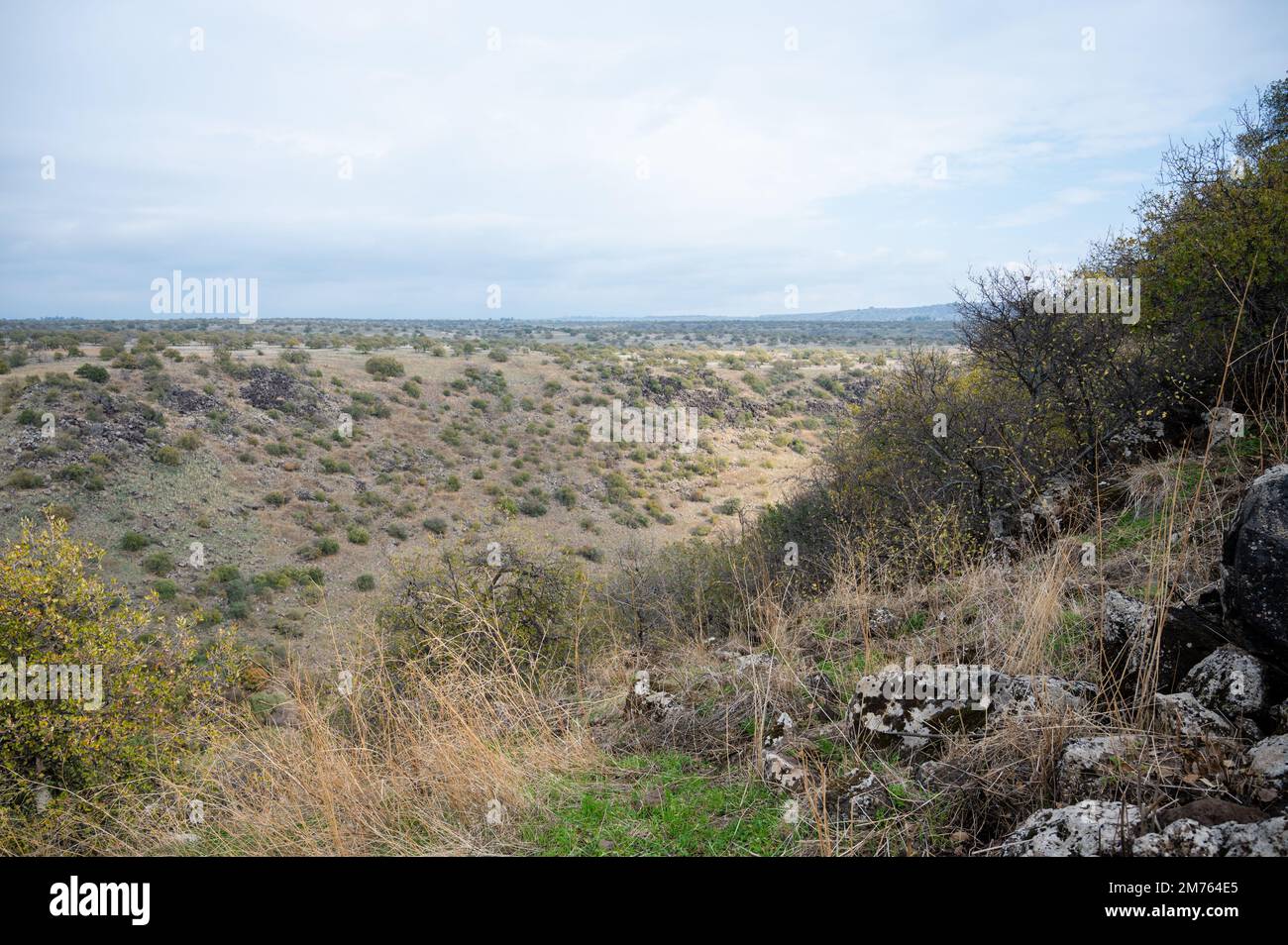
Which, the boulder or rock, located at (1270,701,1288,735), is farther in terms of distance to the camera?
the boulder

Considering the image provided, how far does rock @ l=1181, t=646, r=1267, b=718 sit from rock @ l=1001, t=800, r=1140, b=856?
0.80 metres

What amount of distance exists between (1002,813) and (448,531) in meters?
22.9

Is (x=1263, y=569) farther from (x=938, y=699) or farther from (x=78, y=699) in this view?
(x=78, y=699)

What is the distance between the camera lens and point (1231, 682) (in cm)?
276

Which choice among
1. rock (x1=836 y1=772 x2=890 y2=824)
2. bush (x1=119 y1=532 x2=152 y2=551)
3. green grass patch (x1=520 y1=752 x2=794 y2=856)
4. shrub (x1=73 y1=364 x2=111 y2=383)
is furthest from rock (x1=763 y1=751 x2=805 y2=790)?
shrub (x1=73 y1=364 x2=111 y2=383)

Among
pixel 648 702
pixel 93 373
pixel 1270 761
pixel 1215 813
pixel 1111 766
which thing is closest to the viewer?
pixel 1215 813

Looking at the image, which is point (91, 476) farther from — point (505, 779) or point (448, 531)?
point (505, 779)

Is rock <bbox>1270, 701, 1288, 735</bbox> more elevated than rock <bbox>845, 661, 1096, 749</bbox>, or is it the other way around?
rock <bbox>1270, 701, 1288, 735</bbox>

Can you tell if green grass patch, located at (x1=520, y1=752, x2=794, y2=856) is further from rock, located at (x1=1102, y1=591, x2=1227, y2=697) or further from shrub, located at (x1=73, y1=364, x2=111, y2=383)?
shrub, located at (x1=73, y1=364, x2=111, y2=383)

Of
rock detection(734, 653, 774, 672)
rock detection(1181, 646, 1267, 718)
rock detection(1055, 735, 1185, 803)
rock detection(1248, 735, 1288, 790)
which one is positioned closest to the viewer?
rock detection(1248, 735, 1288, 790)

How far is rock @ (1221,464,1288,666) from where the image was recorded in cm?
260

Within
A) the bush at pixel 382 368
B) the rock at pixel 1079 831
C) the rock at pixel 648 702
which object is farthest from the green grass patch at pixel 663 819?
the bush at pixel 382 368

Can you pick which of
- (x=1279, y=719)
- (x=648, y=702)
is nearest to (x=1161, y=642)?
(x=1279, y=719)

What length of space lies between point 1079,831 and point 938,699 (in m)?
1.14
